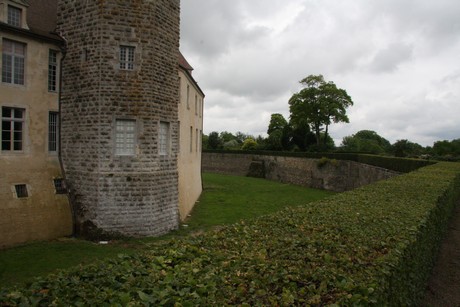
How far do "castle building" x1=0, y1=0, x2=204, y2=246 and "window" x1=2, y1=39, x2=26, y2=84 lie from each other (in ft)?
0.11

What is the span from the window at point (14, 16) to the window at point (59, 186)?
5865 millimetres

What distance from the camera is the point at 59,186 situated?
46.0 ft

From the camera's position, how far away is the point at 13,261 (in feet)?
35.3

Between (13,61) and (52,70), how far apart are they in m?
1.47

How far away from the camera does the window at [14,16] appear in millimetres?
12844

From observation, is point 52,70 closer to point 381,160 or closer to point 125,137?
point 125,137

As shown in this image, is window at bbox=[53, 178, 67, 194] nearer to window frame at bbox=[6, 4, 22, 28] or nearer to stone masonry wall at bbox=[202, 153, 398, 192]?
window frame at bbox=[6, 4, 22, 28]

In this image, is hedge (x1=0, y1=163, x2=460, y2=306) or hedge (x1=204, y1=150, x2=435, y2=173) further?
hedge (x1=204, y1=150, x2=435, y2=173)

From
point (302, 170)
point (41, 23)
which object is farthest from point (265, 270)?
point (302, 170)

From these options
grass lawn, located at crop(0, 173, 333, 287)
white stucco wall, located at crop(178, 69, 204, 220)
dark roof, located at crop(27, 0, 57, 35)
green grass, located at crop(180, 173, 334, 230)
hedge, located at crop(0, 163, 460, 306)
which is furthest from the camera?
white stucco wall, located at crop(178, 69, 204, 220)

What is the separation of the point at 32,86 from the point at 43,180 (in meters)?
3.53

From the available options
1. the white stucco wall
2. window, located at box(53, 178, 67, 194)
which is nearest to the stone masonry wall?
the white stucco wall

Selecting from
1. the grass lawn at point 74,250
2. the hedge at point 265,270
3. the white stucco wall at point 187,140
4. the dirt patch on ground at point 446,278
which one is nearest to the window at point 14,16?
the white stucco wall at point 187,140

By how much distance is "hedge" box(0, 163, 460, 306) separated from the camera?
3180 mm
